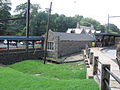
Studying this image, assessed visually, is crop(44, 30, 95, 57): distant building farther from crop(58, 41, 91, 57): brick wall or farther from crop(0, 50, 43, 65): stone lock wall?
crop(0, 50, 43, 65): stone lock wall

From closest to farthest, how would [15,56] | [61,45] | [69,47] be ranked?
[15,56] < [61,45] < [69,47]

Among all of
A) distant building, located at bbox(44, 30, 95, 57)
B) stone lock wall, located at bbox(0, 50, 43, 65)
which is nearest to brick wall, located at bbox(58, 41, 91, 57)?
distant building, located at bbox(44, 30, 95, 57)

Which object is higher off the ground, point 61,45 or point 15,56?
point 61,45

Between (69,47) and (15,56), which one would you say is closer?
(15,56)

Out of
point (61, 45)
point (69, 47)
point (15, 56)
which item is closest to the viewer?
point (15, 56)

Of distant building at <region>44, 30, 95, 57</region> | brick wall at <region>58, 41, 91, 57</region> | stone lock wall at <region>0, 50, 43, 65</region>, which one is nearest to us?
stone lock wall at <region>0, 50, 43, 65</region>

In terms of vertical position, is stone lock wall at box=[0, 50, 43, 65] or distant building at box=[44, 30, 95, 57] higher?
distant building at box=[44, 30, 95, 57]

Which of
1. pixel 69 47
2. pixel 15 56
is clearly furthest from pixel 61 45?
pixel 15 56

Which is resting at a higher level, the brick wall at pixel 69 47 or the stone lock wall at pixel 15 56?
the brick wall at pixel 69 47

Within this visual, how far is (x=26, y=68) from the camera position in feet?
45.2

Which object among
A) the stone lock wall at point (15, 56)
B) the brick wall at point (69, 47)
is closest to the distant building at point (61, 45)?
the brick wall at point (69, 47)

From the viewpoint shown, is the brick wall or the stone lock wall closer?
the stone lock wall

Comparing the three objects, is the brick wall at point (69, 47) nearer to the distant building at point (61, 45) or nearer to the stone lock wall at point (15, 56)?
the distant building at point (61, 45)

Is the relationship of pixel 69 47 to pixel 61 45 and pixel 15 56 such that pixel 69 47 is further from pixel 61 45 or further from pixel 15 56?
pixel 15 56
